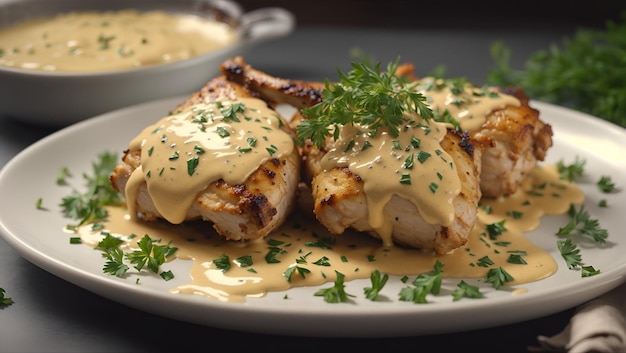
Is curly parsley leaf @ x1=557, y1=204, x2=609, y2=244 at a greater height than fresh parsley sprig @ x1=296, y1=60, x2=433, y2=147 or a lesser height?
lesser

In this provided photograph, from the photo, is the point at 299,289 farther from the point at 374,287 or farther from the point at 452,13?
the point at 452,13

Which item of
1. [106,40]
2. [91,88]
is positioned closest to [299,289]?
[91,88]

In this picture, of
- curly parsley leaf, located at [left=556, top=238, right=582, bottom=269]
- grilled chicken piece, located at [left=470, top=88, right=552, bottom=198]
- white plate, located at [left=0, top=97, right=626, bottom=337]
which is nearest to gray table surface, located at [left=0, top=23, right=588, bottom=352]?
white plate, located at [left=0, top=97, right=626, bottom=337]

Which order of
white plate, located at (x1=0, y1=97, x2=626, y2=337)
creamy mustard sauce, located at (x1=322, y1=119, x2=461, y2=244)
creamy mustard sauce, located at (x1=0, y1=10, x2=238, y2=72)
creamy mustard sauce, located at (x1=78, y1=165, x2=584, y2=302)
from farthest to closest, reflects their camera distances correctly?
creamy mustard sauce, located at (x1=0, y1=10, x2=238, y2=72)
creamy mustard sauce, located at (x1=322, y1=119, x2=461, y2=244)
creamy mustard sauce, located at (x1=78, y1=165, x2=584, y2=302)
white plate, located at (x1=0, y1=97, x2=626, y2=337)

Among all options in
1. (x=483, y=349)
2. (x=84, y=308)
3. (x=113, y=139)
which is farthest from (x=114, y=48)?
(x=483, y=349)

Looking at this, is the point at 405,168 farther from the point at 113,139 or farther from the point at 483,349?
the point at 113,139

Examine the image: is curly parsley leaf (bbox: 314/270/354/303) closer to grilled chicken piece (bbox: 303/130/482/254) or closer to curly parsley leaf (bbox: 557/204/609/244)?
grilled chicken piece (bbox: 303/130/482/254)
